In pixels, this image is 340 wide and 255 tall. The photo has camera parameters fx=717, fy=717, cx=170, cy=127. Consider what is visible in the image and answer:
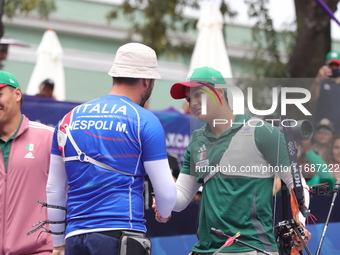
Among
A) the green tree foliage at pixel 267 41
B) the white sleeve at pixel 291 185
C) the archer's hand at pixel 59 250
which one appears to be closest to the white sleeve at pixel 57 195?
the archer's hand at pixel 59 250

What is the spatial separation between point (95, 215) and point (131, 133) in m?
0.46

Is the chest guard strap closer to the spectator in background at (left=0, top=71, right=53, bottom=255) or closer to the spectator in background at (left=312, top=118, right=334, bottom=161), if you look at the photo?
the spectator in background at (left=0, top=71, right=53, bottom=255)

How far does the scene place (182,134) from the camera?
34.9 feet

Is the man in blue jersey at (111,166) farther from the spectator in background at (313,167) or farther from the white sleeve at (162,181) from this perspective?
the spectator in background at (313,167)

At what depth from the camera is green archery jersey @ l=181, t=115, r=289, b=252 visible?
13.4ft

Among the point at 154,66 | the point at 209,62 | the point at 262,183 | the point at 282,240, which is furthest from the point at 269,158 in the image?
the point at 209,62

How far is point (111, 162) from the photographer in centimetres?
367

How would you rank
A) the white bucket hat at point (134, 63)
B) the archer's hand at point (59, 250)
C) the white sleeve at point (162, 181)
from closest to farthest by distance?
the white sleeve at point (162, 181) < the white bucket hat at point (134, 63) < the archer's hand at point (59, 250)

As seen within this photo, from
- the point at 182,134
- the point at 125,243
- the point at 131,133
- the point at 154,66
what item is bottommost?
the point at 182,134

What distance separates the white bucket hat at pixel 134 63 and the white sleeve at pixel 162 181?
493 mm

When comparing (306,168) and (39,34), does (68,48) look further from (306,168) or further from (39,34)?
(306,168)

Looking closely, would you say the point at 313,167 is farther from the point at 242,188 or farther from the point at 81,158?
the point at 81,158

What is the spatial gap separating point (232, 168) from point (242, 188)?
132 millimetres

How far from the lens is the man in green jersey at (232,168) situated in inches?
161
